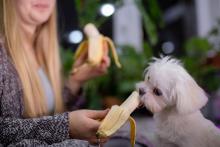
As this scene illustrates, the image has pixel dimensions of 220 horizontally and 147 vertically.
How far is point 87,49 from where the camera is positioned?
4.03ft

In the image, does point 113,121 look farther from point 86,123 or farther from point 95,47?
point 95,47

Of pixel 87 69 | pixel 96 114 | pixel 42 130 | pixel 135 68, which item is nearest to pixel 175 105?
pixel 96 114

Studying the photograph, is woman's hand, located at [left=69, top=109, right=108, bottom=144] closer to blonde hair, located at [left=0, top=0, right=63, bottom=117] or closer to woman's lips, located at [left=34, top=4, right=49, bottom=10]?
blonde hair, located at [left=0, top=0, right=63, bottom=117]

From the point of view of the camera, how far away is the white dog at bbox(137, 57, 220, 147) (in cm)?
76

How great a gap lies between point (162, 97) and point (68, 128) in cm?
20

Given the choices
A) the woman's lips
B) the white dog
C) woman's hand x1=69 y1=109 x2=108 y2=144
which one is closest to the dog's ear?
the white dog

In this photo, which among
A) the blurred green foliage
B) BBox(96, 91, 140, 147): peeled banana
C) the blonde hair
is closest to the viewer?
BBox(96, 91, 140, 147): peeled banana

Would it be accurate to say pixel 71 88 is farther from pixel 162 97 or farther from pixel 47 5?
pixel 162 97

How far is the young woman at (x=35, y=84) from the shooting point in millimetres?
822

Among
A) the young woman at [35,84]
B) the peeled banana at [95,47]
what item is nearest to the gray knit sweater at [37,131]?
the young woman at [35,84]

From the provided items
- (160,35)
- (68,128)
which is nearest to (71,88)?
(68,128)

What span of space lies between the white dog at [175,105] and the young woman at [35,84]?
114mm

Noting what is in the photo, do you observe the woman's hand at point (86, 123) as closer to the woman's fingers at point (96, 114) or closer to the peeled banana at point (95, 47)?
the woman's fingers at point (96, 114)

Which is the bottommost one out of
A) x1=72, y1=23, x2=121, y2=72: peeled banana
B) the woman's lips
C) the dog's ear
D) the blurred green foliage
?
the blurred green foliage
